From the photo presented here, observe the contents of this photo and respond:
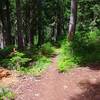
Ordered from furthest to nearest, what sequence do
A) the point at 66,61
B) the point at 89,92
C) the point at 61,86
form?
the point at 66,61 < the point at 61,86 < the point at 89,92

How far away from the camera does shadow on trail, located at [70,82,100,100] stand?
8964 mm

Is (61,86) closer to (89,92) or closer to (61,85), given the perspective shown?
(61,85)

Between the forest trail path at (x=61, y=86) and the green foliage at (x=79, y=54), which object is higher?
the green foliage at (x=79, y=54)

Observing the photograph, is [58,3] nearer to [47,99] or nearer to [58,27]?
[58,27]

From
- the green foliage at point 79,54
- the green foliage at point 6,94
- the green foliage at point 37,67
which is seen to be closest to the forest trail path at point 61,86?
the green foliage at point 6,94

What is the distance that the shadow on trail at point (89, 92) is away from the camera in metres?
8.96

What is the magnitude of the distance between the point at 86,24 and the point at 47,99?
64.8 feet

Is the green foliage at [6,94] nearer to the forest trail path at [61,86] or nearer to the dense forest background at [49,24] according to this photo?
the forest trail path at [61,86]

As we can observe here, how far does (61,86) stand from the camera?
32.6 feet

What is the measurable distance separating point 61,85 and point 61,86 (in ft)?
0.32

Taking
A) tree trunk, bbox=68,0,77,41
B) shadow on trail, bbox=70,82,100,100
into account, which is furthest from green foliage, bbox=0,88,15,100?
tree trunk, bbox=68,0,77,41

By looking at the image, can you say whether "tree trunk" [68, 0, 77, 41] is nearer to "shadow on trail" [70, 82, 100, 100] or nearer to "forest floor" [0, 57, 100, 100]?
"forest floor" [0, 57, 100, 100]

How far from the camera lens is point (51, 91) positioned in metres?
9.57

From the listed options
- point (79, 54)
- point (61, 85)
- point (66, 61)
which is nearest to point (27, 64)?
point (66, 61)
